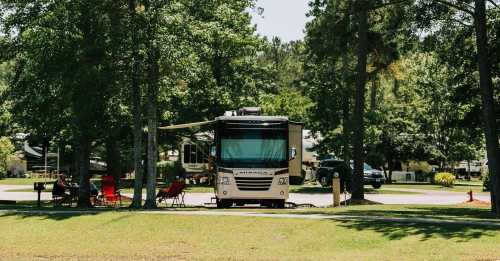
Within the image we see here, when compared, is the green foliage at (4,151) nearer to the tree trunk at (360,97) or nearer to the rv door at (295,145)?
the tree trunk at (360,97)

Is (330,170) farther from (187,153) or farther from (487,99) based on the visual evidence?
(487,99)

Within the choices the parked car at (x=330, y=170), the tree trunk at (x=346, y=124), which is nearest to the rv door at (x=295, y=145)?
the parked car at (x=330, y=170)

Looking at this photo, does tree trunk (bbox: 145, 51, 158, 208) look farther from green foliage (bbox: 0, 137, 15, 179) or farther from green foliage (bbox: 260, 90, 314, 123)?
green foliage (bbox: 0, 137, 15, 179)

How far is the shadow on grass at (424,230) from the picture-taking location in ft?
48.6

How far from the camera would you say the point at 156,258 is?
13.5 metres

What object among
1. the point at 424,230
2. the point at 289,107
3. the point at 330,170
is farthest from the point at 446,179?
the point at 424,230

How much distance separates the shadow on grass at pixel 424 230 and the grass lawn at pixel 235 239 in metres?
0.02

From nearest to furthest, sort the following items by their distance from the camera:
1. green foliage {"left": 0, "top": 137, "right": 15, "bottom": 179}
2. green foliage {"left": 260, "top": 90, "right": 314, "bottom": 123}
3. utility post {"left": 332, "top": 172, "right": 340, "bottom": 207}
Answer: utility post {"left": 332, "top": 172, "right": 340, "bottom": 207}, green foliage {"left": 260, "top": 90, "right": 314, "bottom": 123}, green foliage {"left": 0, "top": 137, "right": 15, "bottom": 179}

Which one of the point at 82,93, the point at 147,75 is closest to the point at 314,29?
the point at 147,75

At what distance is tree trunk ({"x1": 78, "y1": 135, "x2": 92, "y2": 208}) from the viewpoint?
1003 inches

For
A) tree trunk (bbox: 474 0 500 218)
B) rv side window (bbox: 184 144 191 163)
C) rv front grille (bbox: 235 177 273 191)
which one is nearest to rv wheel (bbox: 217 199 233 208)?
rv front grille (bbox: 235 177 273 191)

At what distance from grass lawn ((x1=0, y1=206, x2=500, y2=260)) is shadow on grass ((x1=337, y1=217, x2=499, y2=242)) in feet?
0.07

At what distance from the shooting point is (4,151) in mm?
60562

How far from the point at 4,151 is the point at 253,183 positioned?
43.0 m
